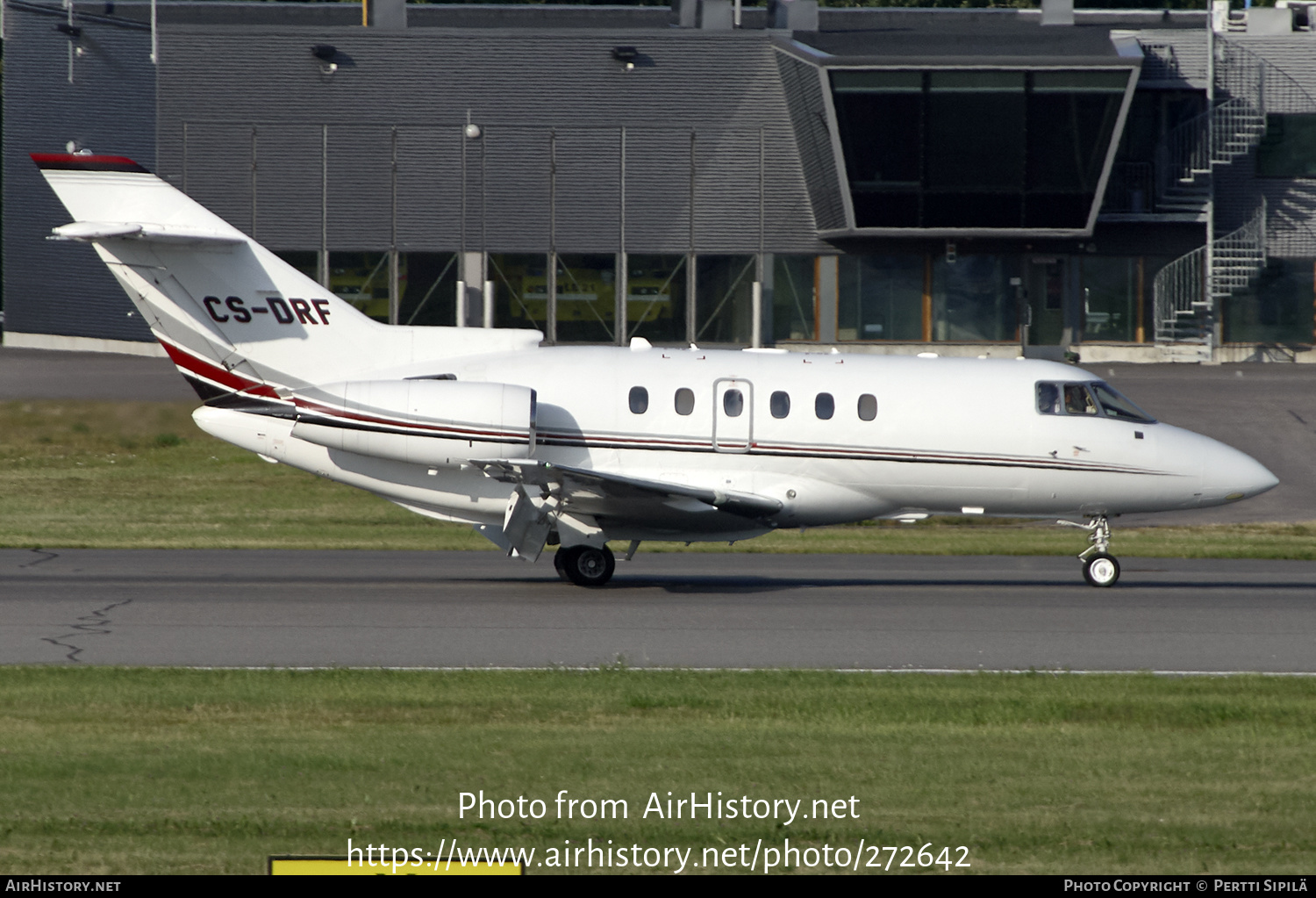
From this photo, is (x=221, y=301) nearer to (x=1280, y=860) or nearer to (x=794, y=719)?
(x=794, y=719)

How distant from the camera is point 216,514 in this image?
28.9 m

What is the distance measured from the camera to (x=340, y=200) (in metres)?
47.4

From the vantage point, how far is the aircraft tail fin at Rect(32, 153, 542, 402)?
19.6 m

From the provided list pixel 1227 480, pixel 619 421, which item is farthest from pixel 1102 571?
pixel 619 421

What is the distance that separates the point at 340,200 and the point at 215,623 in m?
32.9

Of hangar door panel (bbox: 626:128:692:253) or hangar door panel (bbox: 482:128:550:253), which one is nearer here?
hangar door panel (bbox: 482:128:550:253)

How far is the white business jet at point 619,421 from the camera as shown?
19.3 m

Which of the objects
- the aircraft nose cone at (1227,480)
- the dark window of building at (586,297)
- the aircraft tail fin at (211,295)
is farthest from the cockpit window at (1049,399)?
the dark window of building at (586,297)

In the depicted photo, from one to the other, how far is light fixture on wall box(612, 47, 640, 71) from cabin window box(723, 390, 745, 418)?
97.4 feet

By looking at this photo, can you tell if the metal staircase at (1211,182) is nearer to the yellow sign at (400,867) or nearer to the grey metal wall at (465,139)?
the grey metal wall at (465,139)

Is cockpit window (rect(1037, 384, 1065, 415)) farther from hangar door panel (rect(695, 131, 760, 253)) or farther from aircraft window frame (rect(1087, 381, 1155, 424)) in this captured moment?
hangar door panel (rect(695, 131, 760, 253))

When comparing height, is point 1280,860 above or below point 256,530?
above

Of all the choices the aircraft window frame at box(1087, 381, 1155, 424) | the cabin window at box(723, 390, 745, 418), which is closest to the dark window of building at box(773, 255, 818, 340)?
the aircraft window frame at box(1087, 381, 1155, 424)
